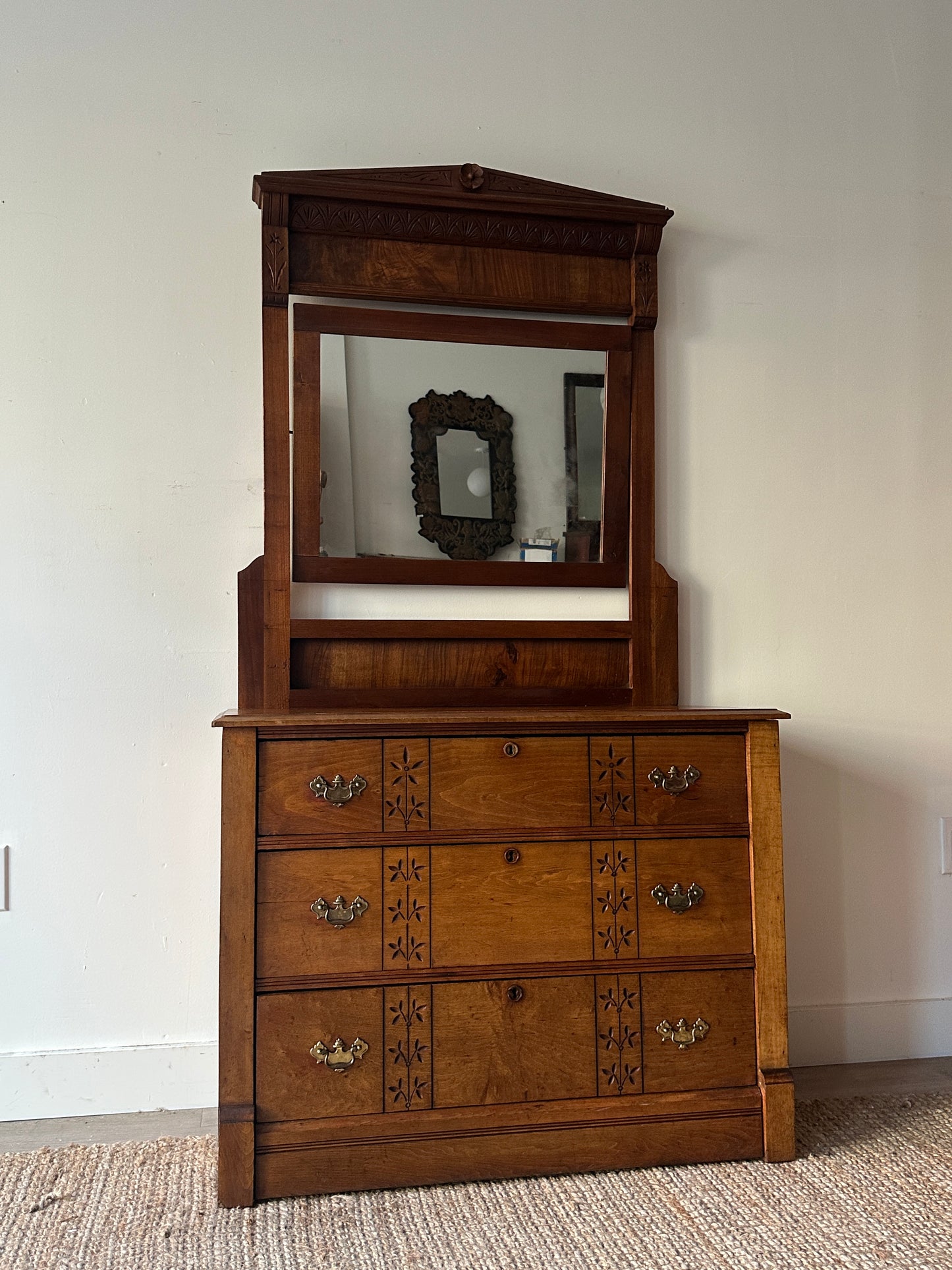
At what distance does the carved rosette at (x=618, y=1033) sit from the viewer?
1794 mm

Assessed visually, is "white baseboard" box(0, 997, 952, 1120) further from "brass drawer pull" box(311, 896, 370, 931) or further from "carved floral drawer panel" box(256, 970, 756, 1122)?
"brass drawer pull" box(311, 896, 370, 931)

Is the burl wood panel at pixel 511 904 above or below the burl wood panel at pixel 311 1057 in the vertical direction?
above

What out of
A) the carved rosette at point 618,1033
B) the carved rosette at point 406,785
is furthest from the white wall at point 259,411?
the carved rosette at point 618,1033

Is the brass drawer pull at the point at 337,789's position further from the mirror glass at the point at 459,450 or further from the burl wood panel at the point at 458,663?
the mirror glass at the point at 459,450

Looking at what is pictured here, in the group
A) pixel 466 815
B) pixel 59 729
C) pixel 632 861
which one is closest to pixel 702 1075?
pixel 632 861

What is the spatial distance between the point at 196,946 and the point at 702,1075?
1.09 metres

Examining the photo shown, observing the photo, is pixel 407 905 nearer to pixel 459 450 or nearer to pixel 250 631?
pixel 250 631

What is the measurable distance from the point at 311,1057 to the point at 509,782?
60 centimetres

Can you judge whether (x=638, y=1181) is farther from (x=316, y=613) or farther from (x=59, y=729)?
(x=59, y=729)

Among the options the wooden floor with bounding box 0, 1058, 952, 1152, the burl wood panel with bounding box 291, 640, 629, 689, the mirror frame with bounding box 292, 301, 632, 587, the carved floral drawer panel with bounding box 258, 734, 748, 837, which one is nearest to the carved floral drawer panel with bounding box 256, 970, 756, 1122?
the carved floral drawer panel with bounding box 258, 734, 748, 837

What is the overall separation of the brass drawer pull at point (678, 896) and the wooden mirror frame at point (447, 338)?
509mm

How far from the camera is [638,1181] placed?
1751mm

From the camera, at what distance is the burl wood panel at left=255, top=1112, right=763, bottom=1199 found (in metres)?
1.70

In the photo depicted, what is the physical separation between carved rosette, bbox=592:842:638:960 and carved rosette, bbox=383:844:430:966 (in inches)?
12.6
